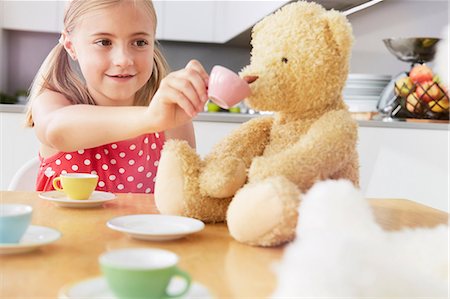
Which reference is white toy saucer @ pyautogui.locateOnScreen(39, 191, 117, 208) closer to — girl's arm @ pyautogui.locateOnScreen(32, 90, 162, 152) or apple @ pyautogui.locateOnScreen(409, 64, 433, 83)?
girl's arm @ pyautogui.locateOnScreen(32, 90, 162, 152)

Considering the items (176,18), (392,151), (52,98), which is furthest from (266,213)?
(176,18)

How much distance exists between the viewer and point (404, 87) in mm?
1127

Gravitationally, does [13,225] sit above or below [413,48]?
below

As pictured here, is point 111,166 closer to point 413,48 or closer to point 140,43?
point 140,43

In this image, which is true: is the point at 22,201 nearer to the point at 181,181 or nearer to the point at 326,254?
the point at 181,181

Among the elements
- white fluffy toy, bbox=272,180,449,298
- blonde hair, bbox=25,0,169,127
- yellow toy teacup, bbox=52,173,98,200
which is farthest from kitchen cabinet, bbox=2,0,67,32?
white fluffy toy, bbox=272,180,449,298

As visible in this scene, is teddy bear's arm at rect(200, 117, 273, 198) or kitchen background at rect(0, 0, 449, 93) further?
kitchen background at rect(0, 0, 449, 93)

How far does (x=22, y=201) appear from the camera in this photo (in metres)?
0.47

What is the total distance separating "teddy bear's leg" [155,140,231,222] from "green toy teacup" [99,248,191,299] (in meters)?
0.17

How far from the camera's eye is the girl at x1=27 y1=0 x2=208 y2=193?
0.41 metres

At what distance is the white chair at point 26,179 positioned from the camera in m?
0.73

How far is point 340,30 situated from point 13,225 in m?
0.23

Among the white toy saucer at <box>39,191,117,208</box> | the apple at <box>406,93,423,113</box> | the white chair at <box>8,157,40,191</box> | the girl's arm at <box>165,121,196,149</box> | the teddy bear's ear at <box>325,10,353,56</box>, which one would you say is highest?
the teddy bear's ear at <box>325,10,353,56</box>

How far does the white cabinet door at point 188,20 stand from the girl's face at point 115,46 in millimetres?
1008
